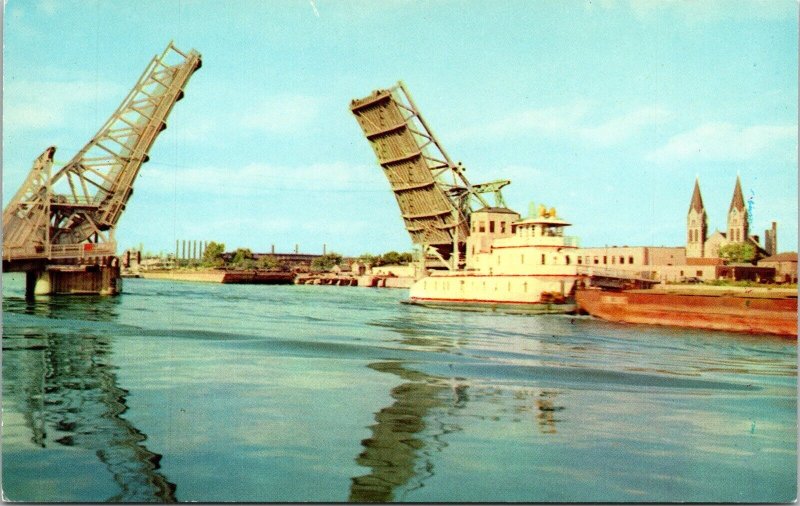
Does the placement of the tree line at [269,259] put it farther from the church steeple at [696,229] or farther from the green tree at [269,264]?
the church steeple at [696,229]

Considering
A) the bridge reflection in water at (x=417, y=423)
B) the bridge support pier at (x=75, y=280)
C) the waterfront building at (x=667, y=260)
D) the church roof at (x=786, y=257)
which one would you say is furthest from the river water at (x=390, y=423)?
the waterfront building at (x=667, y=260)

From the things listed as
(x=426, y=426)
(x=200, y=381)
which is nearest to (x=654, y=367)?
(x=426, y=426)

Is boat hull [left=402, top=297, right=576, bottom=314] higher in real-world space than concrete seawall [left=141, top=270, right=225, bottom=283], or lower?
lower

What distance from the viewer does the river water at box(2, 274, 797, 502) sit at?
225 inches

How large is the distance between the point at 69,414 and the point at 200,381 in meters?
2.36

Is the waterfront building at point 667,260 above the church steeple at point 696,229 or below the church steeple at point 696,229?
below

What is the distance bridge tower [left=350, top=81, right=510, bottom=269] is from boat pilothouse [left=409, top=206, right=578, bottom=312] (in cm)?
218

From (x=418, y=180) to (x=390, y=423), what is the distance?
2407 cm

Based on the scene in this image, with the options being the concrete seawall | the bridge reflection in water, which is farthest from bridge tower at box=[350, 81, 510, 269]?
the concrete seawall

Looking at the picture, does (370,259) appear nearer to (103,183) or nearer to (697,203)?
(697,203)

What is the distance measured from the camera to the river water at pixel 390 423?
225 inches

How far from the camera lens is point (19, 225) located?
86.5ft

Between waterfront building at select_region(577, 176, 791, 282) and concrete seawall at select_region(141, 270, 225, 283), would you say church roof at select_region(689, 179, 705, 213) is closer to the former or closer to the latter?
waterfront building at select_region(577, 176, 791, 282)

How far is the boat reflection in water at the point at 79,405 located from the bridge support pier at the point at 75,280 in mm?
15142
